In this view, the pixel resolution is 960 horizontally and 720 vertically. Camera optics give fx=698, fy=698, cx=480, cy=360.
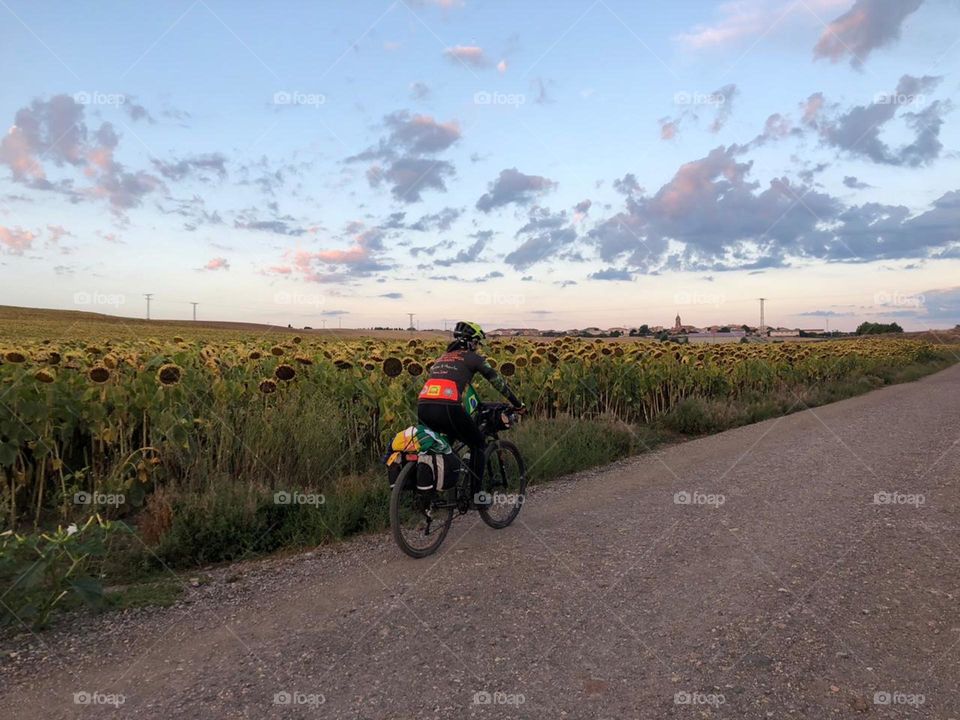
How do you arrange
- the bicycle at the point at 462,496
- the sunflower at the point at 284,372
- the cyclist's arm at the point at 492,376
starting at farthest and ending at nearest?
1. the sunflower at the point at 284,372
2. the cyclist's arm at the point at 492,376
3. the bicycle at the point at 462,496

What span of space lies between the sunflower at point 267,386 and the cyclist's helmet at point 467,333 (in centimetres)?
290

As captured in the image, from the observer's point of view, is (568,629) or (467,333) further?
(467,333)

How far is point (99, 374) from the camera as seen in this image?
7.41m

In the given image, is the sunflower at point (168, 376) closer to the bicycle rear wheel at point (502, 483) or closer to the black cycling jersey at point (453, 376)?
the black cycling jersey at point (453, 376)

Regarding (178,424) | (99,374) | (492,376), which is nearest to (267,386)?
(178,424)

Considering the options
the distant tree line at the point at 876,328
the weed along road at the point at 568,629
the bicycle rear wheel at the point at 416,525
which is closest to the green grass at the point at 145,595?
the weed along road at the point at 568,629

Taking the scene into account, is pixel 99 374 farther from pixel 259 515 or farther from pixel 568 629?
pixel 568 629

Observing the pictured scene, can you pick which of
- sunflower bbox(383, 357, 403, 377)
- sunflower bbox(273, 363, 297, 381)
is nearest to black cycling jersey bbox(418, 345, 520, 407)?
sunflower bbox(383, 357, 403, 377)

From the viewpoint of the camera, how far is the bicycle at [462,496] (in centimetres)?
612

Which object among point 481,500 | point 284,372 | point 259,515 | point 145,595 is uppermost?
point 284,372

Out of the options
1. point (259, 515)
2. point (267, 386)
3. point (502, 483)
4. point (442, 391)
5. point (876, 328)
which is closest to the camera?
point (442, 391)

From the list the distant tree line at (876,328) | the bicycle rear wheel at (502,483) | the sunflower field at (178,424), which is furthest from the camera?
the distant tree line at (876,328)

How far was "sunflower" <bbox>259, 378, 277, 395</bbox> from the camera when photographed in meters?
8.48

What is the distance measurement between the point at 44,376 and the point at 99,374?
1.64 ft
